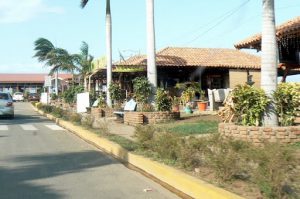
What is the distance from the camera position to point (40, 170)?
10.7 meters

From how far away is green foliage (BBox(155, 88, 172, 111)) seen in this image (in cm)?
2039

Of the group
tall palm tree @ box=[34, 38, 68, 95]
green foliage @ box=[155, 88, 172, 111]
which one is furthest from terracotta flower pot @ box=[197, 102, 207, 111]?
tall palm tree @ box=[34, 38, 68, 95]

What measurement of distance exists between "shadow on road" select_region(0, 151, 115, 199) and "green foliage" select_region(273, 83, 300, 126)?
421cm

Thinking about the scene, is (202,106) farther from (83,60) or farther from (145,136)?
(83,60)

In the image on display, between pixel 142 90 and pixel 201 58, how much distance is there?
16.7 m

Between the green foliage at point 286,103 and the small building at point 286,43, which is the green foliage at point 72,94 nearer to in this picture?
the small building at point 286,43

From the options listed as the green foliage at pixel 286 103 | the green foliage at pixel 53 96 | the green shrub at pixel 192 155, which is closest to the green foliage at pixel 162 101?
the green foliage at pixel 286 103

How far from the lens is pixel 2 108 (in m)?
28.9

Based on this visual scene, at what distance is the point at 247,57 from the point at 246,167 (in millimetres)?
32654

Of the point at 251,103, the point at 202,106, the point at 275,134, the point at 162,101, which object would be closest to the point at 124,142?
the point at 251,103

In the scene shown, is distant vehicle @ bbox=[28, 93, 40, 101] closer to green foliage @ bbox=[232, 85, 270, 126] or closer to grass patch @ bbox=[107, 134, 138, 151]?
grass patch @ bbox=[107, 134, 138, 151]

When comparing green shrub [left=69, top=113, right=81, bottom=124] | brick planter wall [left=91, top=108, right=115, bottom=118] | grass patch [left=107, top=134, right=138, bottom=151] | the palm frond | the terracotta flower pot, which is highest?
the palm frond

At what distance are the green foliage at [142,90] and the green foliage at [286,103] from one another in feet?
28.7

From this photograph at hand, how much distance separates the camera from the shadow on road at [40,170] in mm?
8391
